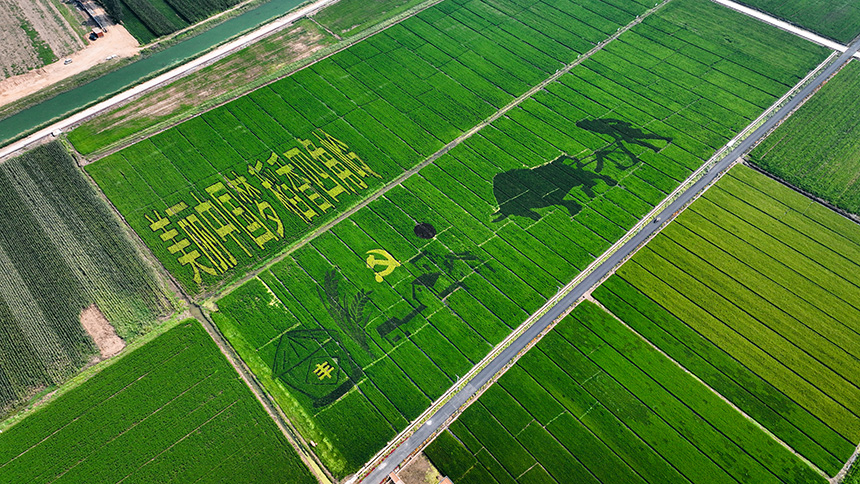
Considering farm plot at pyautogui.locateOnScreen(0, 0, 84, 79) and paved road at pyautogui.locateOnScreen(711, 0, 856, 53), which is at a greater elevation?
paved road at pyautogui.locateOnScreen(711, 0, 856, 53)

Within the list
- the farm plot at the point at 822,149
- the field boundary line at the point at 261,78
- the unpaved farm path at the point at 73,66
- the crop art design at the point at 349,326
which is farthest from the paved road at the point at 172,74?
the farm plot at the point at 822,149

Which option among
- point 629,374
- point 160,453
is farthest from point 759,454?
point 160,453

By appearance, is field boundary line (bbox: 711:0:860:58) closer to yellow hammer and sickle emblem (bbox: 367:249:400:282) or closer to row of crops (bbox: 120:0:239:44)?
yellow hammer and sickle emblem (bbox: 367:249:400:282)

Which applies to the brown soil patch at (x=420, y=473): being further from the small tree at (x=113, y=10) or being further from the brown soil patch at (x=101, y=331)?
the small tree at (x=113, y=10)

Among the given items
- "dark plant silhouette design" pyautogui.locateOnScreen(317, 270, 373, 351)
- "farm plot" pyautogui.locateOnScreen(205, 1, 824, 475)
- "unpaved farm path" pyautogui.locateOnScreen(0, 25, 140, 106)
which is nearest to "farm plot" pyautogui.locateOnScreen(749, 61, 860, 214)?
"farm plot" pyautogui.locateOnScreen(205, 1, 824, 475)

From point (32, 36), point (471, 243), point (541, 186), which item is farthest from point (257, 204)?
point (32, 36)

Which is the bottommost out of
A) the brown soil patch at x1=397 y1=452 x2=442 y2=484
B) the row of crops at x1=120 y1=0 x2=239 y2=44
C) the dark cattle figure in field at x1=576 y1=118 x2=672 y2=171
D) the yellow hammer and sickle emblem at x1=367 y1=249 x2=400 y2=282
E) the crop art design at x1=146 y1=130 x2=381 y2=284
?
the brown soil patch at x1=397 y1=452 x2=442 y2=484
